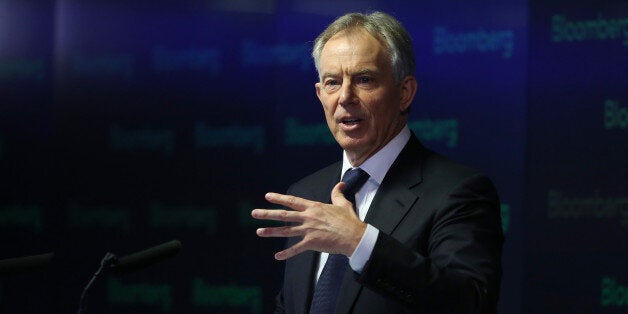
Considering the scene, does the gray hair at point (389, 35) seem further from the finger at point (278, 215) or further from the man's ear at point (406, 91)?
the finger at point (278, 215)

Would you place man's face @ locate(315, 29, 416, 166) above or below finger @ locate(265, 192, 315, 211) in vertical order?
above

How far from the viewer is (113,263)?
1949mm

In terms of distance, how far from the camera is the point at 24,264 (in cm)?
197

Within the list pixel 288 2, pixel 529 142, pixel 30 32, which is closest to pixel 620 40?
pixel 529 142

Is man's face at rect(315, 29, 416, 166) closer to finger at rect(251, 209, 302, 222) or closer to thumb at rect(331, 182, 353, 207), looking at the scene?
thumb at rect(331, 182, 353, 207)

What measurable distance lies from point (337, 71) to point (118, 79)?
A: 2.71 metres

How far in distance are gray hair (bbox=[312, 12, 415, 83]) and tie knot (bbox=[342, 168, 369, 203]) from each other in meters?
0.26

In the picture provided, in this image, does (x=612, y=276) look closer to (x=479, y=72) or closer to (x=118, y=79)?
(x=479, y=72)

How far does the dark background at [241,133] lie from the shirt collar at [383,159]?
165 centimetres

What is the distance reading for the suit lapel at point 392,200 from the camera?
2.17 metres

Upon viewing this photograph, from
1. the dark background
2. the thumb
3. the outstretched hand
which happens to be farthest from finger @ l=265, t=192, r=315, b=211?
the dark background

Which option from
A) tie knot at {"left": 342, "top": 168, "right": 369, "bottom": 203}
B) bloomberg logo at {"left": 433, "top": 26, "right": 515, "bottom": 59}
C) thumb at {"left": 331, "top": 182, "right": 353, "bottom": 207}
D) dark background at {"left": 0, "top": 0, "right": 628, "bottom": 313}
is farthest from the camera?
bloomberg logo at {"left": 433, "top": 26, "right": 515, "bottom": 59}

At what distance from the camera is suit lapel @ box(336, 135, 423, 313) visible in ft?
7.13

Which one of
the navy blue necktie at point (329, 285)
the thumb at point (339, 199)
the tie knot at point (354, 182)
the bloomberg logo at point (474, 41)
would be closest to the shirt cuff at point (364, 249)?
the thumb at point (339, 199)
